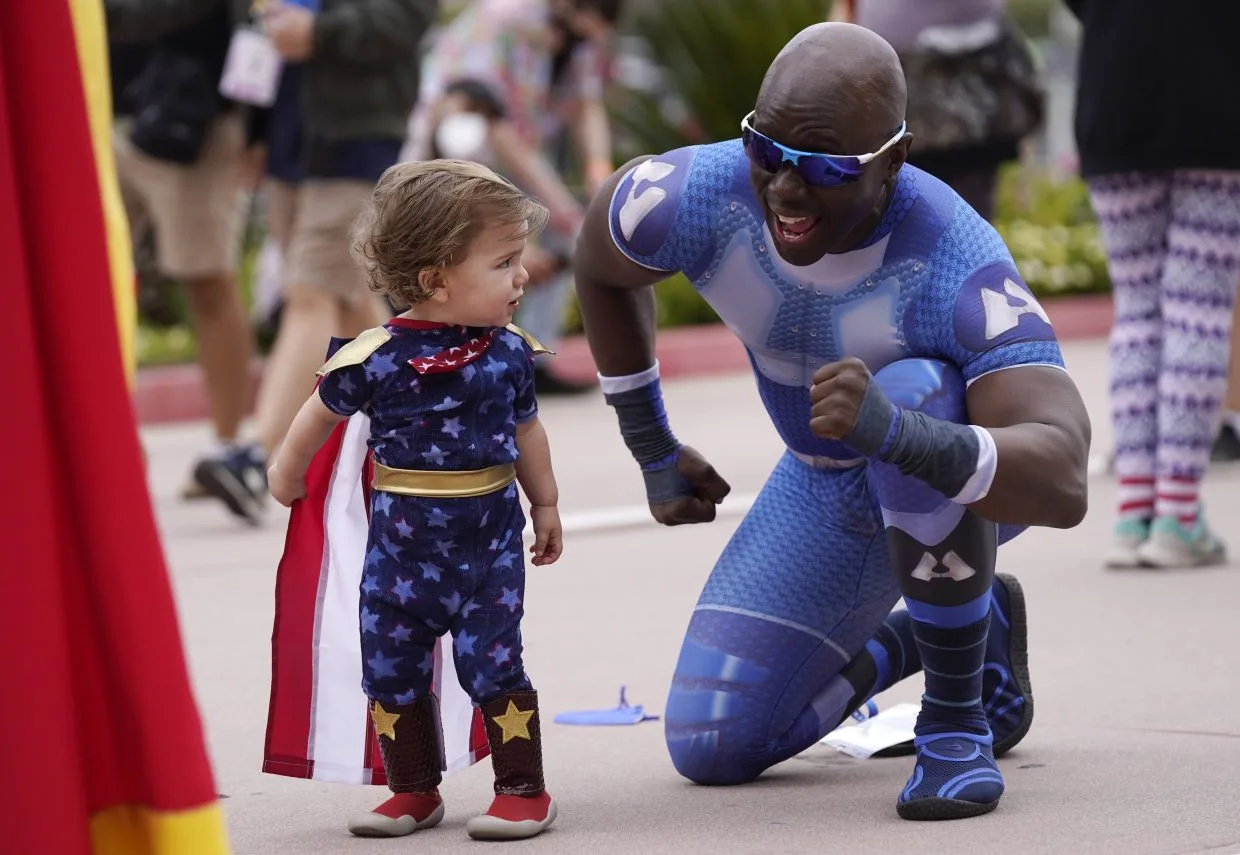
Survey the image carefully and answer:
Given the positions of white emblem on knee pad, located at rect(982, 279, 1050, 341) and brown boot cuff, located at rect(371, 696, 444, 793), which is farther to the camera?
brown boot cuff, located at rect(371, 696, 444, 793)

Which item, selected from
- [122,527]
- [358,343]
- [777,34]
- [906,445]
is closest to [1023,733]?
[906,445]

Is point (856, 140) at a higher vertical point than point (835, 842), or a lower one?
higher

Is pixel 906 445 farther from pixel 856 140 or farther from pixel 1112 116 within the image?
pixel 1112 116

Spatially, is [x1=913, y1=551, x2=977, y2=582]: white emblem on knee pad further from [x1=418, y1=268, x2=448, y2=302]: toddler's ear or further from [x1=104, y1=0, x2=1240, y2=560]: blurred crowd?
[x1=104, y1=0, x2=1240, y2=560]: blurred crowd

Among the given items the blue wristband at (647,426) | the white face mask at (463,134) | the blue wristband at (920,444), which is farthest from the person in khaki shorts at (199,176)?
the blue wristband at (920,444)

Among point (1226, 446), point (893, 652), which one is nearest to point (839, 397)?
point (893, 652)

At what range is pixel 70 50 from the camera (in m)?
2.30

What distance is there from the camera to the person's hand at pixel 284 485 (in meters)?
3.24

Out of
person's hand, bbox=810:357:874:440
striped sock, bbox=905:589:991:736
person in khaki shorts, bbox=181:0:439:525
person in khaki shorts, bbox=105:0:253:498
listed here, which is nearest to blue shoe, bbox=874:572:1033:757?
striped sock, bbox=905:589:991:736

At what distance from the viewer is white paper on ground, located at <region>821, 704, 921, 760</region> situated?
3.69 m

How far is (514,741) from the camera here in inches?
124

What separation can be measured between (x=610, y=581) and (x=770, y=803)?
7.03 ft

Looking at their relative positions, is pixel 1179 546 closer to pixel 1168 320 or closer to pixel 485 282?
pixel 1168 320

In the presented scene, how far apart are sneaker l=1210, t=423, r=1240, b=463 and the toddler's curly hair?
14.4ft
